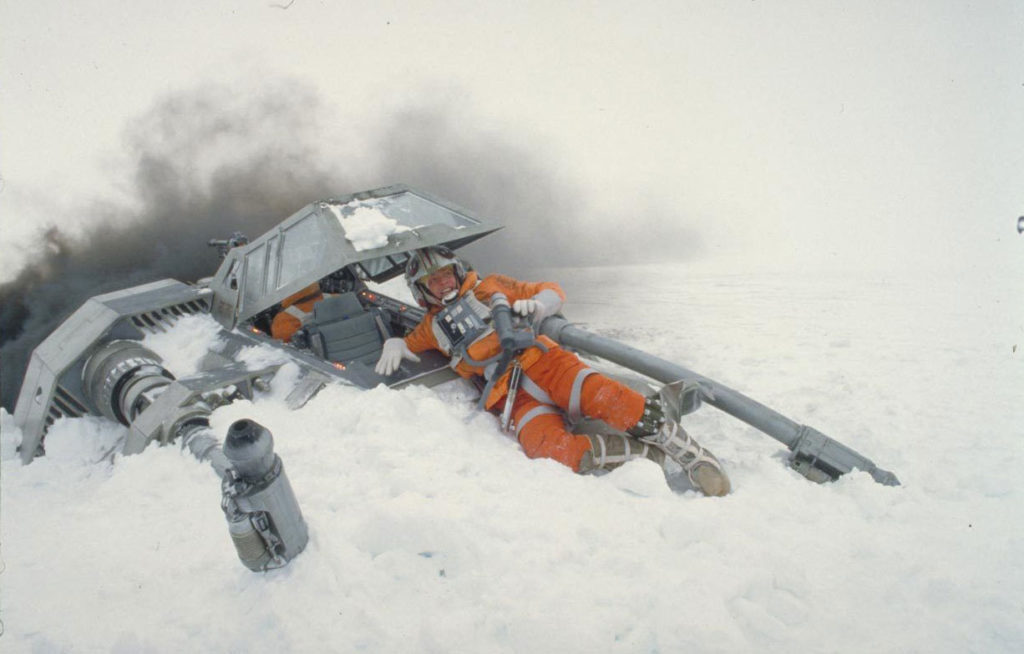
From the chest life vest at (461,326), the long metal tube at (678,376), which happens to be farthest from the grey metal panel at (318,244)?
the long metal tube at (678,376)

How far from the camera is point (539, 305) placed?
4008 mm

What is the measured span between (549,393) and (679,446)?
3.16 feet

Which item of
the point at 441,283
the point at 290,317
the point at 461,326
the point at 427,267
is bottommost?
the point at 290,317

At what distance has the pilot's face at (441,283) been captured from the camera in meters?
3.91

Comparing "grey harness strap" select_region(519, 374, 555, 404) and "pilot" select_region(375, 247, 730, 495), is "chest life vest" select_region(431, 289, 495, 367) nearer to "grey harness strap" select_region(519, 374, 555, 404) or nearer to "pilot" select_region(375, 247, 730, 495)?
"pilot" select_region(375, 247, 730, 495)

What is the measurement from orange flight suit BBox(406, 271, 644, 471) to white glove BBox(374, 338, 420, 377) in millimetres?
115

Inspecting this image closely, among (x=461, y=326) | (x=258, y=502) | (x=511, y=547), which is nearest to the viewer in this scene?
(x=258, y=502)

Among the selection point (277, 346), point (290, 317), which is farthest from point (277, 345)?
point (290, 317)

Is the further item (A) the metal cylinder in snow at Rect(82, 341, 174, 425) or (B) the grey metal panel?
(B) the grey metal panel

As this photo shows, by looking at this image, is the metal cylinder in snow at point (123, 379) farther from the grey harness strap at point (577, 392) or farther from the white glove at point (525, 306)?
the grey harness strap at point (577, 392)

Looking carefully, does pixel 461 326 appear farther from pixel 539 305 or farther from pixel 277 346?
pixel 277 346

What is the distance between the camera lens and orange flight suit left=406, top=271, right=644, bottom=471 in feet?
9.84

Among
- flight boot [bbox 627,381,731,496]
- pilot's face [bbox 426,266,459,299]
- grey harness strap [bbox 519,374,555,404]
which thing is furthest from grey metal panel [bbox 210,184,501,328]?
flight boot [bbox 627,381,731,496]

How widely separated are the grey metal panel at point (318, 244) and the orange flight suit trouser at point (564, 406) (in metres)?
1.46
